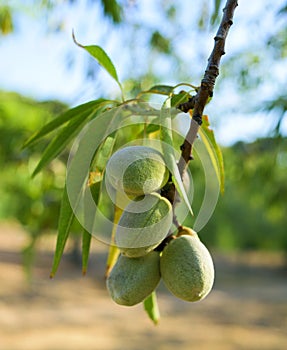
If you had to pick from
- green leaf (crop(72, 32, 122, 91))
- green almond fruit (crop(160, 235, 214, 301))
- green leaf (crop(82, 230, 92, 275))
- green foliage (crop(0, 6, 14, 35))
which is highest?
green leaf (crop(72, 32, 122, 91))

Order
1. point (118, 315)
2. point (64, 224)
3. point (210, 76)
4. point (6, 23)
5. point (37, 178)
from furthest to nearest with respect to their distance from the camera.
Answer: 1. point (118, 315)
2. point (37, 178)
3. point (6, 23)
4. point (64, 224)
5. point (210, 76)

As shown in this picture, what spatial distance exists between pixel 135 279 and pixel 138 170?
12cm

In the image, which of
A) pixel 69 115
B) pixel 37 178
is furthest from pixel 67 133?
pixel 37 178

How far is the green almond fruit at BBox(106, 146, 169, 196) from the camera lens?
53 centimetres

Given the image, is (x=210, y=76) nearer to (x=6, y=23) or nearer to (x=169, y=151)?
(x=169, y=151)

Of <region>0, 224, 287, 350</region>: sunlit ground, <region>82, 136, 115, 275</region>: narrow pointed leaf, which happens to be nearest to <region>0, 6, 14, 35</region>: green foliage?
<region>82, 136, 115, 275</region>: narrow pointed leaf

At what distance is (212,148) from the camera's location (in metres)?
0.65

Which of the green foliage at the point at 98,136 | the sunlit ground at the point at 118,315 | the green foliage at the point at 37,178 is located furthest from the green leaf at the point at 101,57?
the sunlit ground at the point at 118,315

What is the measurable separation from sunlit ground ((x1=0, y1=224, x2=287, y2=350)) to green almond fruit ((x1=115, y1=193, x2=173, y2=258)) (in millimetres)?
4646

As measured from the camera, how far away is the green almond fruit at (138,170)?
0.53 metres

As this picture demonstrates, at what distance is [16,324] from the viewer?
6035mm

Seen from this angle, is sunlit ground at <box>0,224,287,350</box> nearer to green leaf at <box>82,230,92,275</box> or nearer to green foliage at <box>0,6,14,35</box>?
green foliage at <box>0,6,14,35</box>

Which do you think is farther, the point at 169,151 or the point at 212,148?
the point at 212,148

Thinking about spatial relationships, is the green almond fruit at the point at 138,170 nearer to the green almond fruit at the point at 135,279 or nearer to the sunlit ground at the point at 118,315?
the green almond fruit at the point at 135,279
